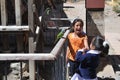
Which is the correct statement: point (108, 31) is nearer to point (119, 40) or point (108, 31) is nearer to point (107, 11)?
point (119, 40)

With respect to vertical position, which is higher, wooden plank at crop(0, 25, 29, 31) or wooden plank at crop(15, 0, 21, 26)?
wooden plank at crop(15, 0, 21, 26)

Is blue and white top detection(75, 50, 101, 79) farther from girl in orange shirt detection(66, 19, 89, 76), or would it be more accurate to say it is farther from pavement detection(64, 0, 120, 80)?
pavement detection(64, 0, 120, 80)

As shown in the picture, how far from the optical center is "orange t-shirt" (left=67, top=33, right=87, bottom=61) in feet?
20.4

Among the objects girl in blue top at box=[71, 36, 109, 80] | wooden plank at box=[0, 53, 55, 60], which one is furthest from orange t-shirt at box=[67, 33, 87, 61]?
wooden plank at box=[0, 53, 55, 60]

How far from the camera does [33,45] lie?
7.75 meters

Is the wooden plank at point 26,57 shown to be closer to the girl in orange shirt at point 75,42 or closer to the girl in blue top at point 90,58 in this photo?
the girl in blue top at point 90,58

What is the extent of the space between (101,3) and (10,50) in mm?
2411

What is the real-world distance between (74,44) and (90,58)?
0.91 m

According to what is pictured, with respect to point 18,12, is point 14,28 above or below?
below

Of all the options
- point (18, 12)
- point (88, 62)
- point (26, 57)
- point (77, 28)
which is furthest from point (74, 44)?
point (26, 57)

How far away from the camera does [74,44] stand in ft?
20.5

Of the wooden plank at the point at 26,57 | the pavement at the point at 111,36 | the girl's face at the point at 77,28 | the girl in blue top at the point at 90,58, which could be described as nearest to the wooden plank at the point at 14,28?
the girl's face at the point at 77,28

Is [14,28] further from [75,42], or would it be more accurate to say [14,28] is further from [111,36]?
[111,36]

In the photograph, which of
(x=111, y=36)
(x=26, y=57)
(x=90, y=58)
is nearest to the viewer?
(x=26, y=57)
